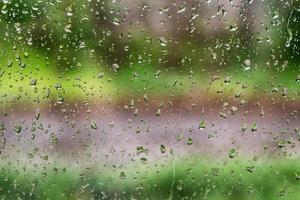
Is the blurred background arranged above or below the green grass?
above

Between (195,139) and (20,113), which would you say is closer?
(20,113)

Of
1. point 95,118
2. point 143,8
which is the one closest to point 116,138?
point 95,118

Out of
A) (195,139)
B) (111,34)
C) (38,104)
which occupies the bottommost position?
(195,139)

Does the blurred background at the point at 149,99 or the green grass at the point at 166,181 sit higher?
the blurred background at the point at 149,99

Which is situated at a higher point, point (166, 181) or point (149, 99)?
point (149, 99)

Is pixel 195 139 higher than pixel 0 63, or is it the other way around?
pixel 0 63

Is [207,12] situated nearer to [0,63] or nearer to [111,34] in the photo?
[111,34]
